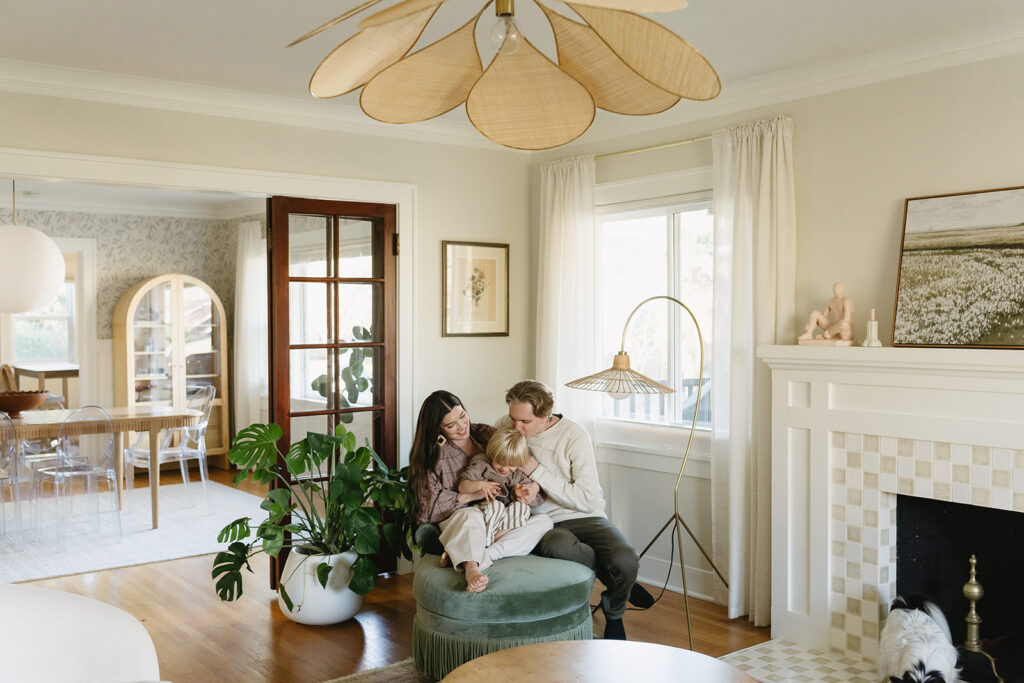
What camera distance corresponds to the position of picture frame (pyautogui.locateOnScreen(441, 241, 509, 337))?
4.98 m

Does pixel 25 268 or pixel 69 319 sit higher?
pixel 25 268

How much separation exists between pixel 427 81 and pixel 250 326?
6.49 metres

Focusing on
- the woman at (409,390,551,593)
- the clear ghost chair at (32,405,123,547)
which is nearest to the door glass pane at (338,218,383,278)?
the woman at (409,390,551,593)

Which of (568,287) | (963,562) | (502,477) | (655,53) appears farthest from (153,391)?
(655,53)

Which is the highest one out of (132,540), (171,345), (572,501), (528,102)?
(528,102)

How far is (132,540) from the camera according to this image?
18.7 feet

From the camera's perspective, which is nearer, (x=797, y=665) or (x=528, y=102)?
(x=528, y=102)

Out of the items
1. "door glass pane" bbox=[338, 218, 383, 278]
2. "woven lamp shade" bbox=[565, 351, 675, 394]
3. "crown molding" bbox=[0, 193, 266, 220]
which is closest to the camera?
"woven lamp shade" bbox=[565, 351, 675, 394]

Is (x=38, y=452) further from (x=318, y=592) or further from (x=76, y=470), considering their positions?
(x=318, y=592)

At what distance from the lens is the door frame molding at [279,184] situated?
380 cm

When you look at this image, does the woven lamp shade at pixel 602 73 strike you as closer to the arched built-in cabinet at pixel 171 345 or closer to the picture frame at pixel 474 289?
the picture frame at pixel 474 289

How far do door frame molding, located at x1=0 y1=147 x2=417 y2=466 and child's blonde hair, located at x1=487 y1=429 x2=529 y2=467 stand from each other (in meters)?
1.17

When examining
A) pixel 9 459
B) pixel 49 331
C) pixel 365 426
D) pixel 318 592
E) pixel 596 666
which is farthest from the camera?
pixel 49 331

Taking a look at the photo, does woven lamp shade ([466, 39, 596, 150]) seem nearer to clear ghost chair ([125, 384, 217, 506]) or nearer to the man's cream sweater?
the man's cream sweater
